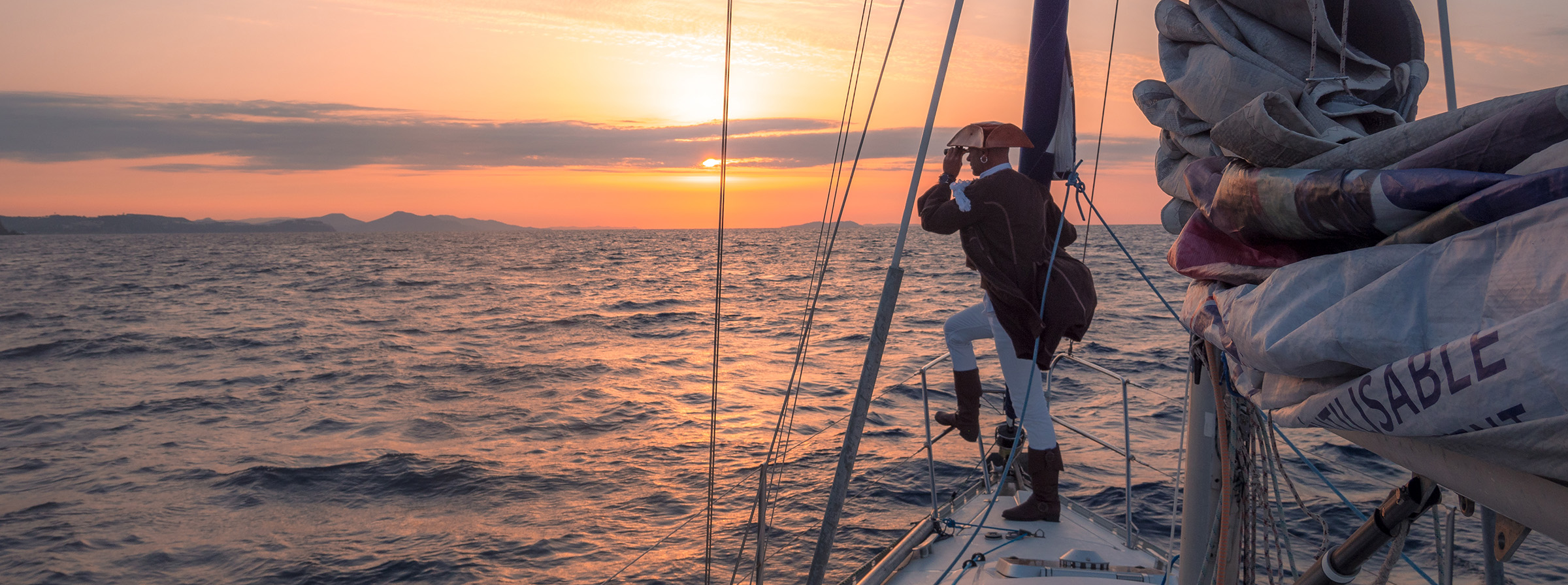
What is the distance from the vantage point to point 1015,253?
3.19 m

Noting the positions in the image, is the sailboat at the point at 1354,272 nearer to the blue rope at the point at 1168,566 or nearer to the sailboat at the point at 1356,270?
the sailboat at the point at 1356,270

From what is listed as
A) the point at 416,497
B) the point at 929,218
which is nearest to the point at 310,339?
the point at 416,497

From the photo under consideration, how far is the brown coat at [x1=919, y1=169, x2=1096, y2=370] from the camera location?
124 inches

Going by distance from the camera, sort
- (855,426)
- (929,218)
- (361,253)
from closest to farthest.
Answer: (855,426), (929,218), (361,253)

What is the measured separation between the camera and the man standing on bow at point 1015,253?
3.15 metres

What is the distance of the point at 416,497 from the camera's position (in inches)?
303

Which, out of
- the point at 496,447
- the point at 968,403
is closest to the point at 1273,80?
the point at 968,403

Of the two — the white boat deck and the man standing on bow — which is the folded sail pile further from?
the white boat deck

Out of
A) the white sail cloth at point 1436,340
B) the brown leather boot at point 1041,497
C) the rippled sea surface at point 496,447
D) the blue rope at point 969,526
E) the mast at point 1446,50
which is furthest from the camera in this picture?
the rippled sea surface at point 496,447

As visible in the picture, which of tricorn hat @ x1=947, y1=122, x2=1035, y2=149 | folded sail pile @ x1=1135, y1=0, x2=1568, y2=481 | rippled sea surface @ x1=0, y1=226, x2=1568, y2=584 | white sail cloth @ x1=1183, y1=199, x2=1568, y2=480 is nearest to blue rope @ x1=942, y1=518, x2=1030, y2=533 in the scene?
rippled sea surface @ x1=0, y1=226, x2=1568, y2=584

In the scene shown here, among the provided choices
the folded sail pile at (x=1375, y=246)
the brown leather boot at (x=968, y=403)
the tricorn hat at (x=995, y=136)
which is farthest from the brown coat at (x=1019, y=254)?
the folded sail pile at (x=1375, y=246)

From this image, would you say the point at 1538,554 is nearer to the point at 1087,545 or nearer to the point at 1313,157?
the point at 1087,545

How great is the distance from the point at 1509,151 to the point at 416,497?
8.09m

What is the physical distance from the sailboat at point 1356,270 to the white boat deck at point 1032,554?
725 millimetres
